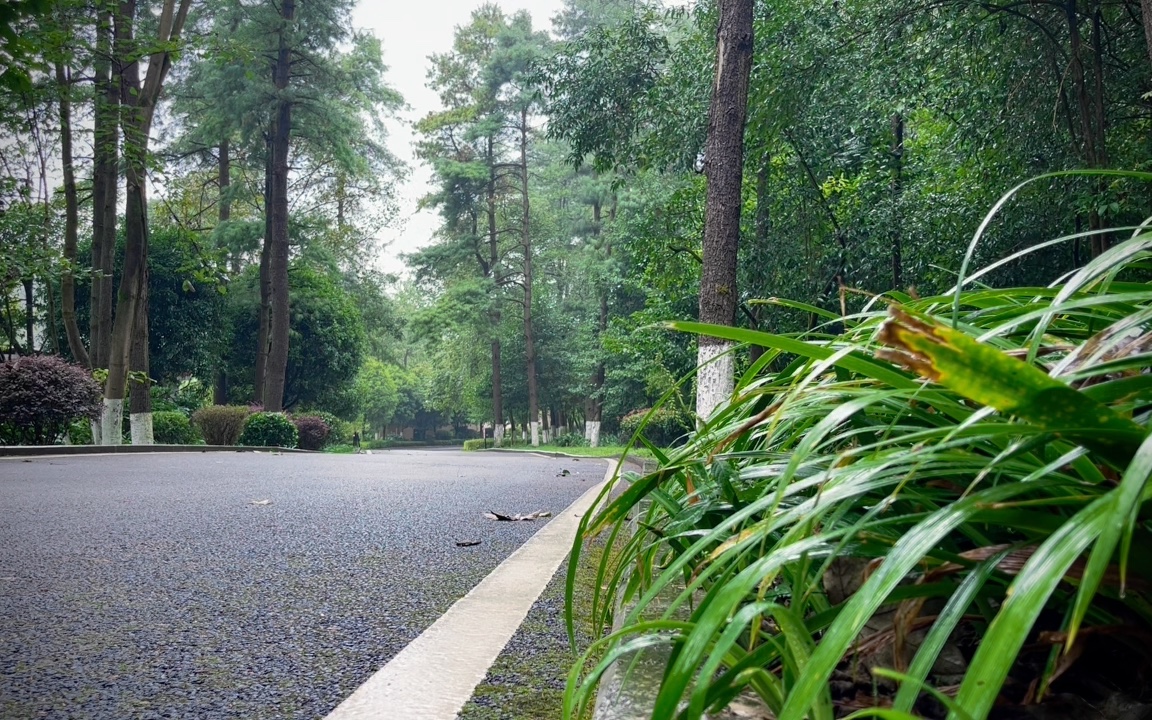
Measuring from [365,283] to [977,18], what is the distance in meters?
24.8

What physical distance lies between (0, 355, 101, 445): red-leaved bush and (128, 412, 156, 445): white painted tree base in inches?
55.1

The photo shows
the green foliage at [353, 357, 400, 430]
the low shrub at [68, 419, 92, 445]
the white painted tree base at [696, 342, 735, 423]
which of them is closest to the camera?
the white painted tree base at [696, 342, 735, 423]

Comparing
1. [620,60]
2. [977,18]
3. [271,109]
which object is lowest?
[977,18]

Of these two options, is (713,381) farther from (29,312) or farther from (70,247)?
(29,312)

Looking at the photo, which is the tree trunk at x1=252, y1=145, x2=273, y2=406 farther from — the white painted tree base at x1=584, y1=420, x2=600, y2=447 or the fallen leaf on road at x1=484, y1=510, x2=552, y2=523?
the fallen leaf on road at x1=484, y1=510, x2=552, y2=523

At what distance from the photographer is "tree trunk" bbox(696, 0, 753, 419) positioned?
264 inches

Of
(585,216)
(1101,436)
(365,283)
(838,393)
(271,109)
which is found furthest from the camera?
(585,216)

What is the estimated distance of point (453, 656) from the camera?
180 centimetres

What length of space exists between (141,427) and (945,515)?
16.0 meters

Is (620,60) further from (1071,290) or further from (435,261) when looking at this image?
(435,261)

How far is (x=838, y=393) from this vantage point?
1091 millimetres

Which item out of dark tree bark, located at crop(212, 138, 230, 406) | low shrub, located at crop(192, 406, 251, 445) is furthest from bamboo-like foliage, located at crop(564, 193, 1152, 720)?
dark tree bark, located at crop(212, 138, 230, 406)

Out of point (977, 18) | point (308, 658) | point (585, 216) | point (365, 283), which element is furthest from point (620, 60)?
point (585, 216)

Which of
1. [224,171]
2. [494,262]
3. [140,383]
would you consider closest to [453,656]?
[140,383]
